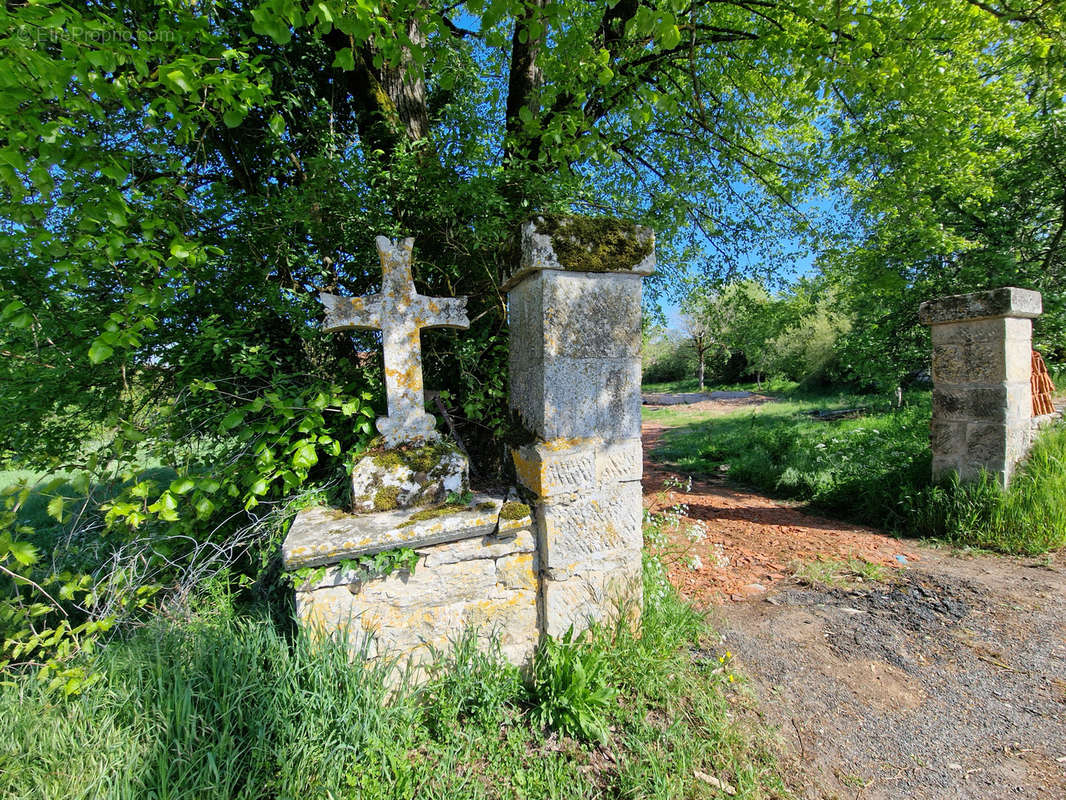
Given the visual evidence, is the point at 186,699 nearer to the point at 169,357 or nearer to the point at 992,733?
the point at 169,357

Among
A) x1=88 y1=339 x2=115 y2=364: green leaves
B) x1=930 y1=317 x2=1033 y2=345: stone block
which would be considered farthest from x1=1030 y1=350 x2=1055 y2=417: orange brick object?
x1=88 y1=339 x2=115 y2=364: green leaves

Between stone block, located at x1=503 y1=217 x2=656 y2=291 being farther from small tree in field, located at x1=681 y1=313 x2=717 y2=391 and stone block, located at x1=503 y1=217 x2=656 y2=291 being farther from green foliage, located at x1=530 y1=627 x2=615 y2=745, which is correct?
small tree in field, located at x1=681 y1=313 x2=717 y2=391

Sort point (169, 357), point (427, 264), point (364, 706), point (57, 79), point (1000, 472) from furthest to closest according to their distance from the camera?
point (1000, 472) < point (427, 264) < point (169, 357) < point (364, 706) < point (57, 79)

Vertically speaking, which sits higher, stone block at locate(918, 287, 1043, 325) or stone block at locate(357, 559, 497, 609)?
stone block at locate(918, 287, 1043, 325)

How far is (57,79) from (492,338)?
6.61ft

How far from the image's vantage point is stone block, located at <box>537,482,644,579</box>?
7.19ft

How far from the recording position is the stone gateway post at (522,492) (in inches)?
80.8

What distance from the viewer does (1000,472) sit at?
4.09m

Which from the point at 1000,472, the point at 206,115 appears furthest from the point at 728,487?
the point at 206,115

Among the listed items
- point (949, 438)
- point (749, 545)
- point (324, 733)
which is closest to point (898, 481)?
point (949, 438)

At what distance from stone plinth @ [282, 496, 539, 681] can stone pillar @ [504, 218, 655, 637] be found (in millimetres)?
146

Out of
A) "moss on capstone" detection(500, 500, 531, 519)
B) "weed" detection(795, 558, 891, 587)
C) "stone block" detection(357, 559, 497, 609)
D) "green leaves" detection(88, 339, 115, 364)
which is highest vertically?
"green leaves" detection(88, 339, 115, 364)

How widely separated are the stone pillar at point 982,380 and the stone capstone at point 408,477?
479cm

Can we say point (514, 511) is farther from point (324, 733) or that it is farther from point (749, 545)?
point (749, 545)
